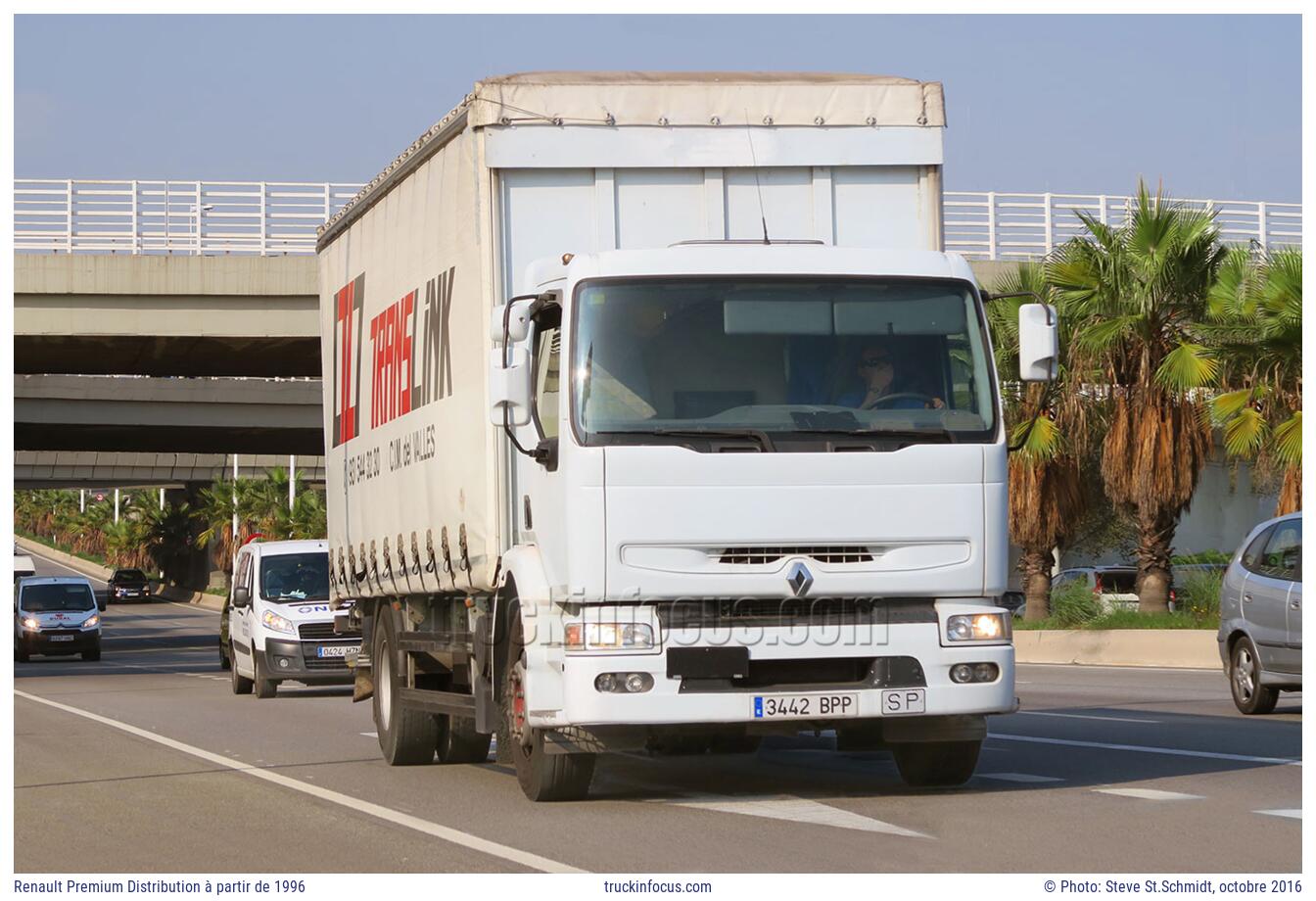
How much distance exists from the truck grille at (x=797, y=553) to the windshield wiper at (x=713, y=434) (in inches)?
19.5

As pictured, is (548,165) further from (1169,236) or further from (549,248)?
(1169,236)

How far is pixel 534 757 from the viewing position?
1057 cm

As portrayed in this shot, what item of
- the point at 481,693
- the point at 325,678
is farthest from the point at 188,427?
the point at 481,693

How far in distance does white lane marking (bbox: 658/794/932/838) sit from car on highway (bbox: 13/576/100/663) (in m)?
31.8

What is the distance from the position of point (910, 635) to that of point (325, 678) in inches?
598

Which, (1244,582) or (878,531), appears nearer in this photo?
(878,531)

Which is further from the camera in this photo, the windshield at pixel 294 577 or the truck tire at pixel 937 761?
the windshield at pixel 294 577

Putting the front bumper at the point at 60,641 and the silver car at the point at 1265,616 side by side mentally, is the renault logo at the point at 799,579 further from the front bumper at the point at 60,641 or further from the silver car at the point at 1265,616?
the front bumper at the point at 60,641

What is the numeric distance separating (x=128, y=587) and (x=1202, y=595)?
70494 mm

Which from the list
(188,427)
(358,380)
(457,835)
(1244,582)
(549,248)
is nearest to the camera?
(457,835)

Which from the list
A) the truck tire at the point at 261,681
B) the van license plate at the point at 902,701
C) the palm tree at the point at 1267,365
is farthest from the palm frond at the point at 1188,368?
the van license plate at the point at 902,701

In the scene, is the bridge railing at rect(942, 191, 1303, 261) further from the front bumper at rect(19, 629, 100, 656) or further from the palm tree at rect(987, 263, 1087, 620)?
the front bumper at rect(19, 629, 100, 656)

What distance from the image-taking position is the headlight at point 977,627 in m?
9.96

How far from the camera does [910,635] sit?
390 inches
